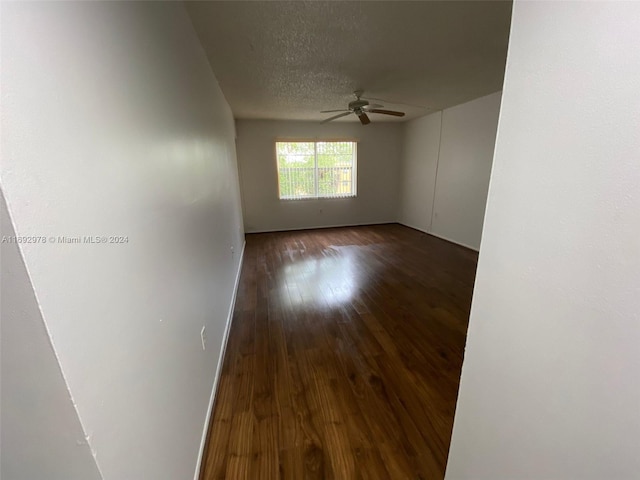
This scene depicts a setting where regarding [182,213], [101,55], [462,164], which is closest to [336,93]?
[462,164]

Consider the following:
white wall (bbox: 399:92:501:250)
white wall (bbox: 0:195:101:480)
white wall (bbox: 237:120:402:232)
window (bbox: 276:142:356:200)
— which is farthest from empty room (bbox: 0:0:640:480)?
Answer: window (bbox: 276:142:356:200)

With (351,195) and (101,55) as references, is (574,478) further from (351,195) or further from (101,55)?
(351,195)

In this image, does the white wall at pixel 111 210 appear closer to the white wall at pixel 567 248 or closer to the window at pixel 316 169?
the white wall at pixel 567 248

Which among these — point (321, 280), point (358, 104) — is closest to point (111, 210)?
point (321, 280)

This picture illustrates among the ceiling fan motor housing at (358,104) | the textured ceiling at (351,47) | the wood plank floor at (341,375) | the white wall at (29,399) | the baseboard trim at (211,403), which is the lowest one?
the wood plank floor at (341,375)

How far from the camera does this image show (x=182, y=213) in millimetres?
1285

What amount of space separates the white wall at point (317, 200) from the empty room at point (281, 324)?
3.14m

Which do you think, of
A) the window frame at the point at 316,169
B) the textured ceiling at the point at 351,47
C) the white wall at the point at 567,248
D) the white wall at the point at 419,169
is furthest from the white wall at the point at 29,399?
the white wall at the point at 419,169

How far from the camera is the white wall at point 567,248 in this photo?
49 centimetres

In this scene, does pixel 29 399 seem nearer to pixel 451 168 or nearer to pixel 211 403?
pixel 211 403

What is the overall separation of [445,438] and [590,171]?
4.74 feet

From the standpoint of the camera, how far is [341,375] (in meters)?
1.79

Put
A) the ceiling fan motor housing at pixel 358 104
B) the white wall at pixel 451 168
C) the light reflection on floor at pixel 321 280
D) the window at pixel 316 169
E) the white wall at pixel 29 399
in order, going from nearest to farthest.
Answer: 1. the white wall at pixel 29 399
2. the light reflection on floor at pixel 321 280
3. the ceiling fan motor housing at pixel 358 104
4. the white wall at pixel 451 168
5. the window at pixel 316 169

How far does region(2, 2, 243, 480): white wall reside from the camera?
459 millimetres
